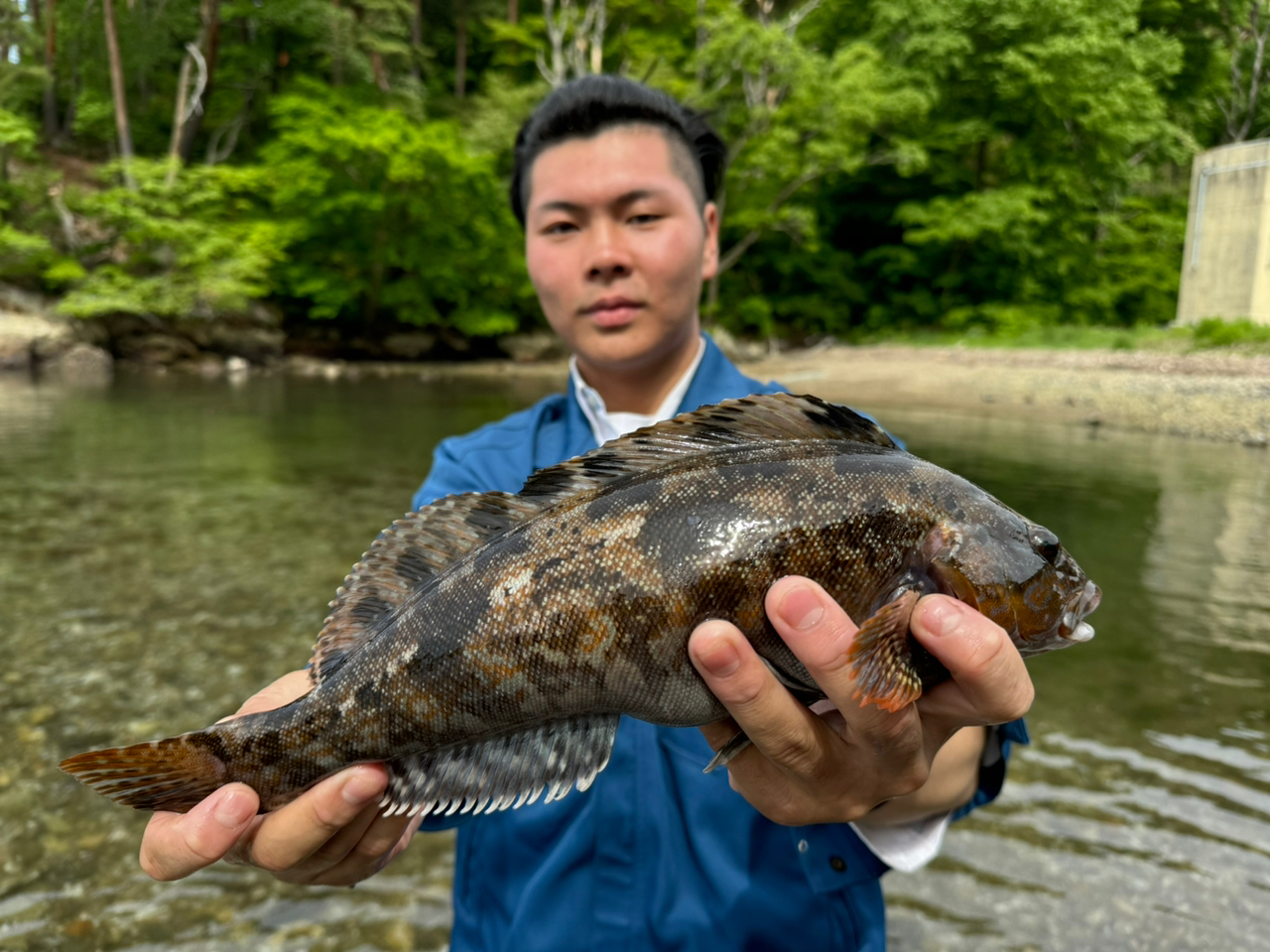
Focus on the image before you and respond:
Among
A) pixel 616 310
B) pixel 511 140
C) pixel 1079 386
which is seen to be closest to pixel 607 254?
pixel 616 310

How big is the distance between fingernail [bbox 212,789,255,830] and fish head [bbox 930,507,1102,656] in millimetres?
1863

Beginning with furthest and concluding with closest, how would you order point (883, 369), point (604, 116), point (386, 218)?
point (386, 218), point (883, 369), point (604, 116)

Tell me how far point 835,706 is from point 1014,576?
0.55 m

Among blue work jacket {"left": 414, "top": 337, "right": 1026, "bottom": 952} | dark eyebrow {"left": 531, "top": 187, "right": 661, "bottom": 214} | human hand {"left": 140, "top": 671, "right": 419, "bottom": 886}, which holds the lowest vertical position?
blue work jacket {"left": 414, "top": 337, "right": 1026, "bottom": 952}

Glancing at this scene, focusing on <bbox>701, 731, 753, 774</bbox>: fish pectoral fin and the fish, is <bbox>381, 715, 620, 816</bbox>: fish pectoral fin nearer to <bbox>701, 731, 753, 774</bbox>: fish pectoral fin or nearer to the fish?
the fish

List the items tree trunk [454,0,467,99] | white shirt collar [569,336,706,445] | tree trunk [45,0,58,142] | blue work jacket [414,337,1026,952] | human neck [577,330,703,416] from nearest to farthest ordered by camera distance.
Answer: blue work jacket [414,337,1026,952], white shirt collar [569,336,706,445], human neck [577,330,703,416], tree trunk [45,0,58,142], tree trunk [454,0,467,99]

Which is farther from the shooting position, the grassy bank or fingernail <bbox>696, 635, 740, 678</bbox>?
the grassy bank

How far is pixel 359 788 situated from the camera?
6.66 feet

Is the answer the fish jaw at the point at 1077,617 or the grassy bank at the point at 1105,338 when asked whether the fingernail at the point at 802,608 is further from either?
the grassy bank at the point at 1105,338

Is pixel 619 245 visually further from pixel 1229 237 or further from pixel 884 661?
pixel 1229 237

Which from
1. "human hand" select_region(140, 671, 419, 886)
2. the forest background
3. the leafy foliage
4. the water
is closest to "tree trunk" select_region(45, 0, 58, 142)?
the forest background

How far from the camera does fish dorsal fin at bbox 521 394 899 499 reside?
2.17 m

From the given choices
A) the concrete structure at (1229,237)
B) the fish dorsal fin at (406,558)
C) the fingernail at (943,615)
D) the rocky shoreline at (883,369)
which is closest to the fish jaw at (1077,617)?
the fingernail at (943,615)

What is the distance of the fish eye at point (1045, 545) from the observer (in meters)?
2.01
